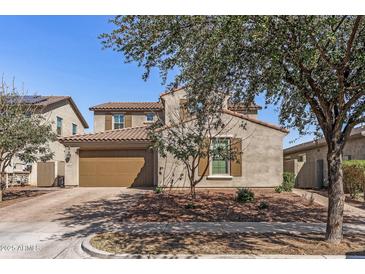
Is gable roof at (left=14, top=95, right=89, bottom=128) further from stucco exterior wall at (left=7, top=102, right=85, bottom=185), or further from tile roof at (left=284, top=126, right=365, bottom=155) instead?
tile roof at (left=284, top=126, right=365, bottom=155)

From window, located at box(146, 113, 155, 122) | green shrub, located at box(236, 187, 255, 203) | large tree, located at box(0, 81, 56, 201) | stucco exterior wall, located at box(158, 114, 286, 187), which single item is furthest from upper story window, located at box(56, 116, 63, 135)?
green shrub, located at box(236, 187, 255, 203)

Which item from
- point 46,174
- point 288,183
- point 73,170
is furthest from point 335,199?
point 46,174

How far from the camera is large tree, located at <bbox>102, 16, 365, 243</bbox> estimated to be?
264 inches

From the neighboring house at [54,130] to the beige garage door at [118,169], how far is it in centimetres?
212

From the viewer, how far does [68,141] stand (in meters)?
20.3

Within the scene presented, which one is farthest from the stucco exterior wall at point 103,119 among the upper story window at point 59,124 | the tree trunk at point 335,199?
the tree trunk at point 335,199

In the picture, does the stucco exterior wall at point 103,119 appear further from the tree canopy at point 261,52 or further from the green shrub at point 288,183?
the tree canopy at point 261,52

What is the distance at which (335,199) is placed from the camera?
7.71 meters

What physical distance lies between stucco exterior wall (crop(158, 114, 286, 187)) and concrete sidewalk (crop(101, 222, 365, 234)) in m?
7.74

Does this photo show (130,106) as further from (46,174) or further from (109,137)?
(109,137)

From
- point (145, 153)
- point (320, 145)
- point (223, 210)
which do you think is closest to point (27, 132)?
point (145, 153)

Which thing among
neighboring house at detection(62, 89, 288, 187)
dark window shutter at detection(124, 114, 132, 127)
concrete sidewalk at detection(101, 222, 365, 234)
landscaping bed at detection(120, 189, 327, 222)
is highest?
dark window shutter at detection(124, 114, 132, 127)

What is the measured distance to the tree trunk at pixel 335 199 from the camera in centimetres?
764

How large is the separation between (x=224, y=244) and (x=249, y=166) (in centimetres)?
1082
